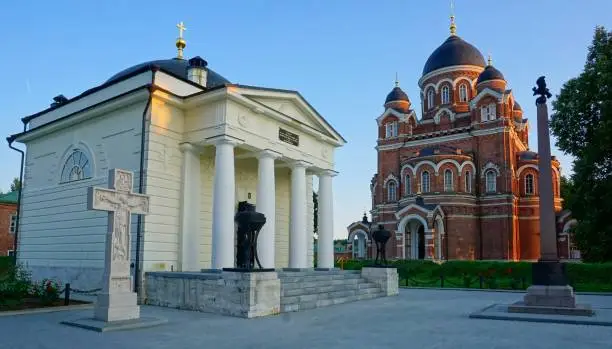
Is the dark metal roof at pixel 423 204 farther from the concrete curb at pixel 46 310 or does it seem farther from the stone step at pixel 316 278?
the concrete curb at pixel 46 310

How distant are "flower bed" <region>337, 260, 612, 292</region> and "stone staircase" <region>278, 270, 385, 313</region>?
6.89 m

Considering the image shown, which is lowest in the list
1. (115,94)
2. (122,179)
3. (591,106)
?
(122,179)

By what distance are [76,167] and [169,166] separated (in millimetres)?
4439

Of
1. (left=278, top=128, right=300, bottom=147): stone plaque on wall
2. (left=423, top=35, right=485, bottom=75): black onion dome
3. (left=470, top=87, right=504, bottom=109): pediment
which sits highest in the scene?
(left=423, top=35, right=485, bottom=75): black onion dome

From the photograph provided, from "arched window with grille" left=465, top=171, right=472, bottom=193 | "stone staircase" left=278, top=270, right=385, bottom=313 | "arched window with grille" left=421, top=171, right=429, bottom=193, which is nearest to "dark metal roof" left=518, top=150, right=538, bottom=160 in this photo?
"arched window with grille" left=465, top=171, right=472, bottom=193

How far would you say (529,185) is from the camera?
4306cm

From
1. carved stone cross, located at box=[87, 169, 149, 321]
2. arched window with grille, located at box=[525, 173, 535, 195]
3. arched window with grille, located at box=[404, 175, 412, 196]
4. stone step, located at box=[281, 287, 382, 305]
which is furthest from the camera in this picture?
arched window with grille, located at box=[404, 175, 412, 196]

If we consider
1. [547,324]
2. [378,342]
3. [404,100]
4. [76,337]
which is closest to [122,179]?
[76,337]

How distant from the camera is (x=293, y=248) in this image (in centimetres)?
1861

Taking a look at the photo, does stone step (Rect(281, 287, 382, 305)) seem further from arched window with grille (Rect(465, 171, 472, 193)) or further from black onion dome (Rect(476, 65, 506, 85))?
black onion dome (Rect(476, 65, 506, 85))

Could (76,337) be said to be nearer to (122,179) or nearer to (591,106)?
(122,179)

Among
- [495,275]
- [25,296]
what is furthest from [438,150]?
[25,296]

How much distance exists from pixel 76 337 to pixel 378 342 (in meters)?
5.38

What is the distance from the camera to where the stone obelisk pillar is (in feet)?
40.3
